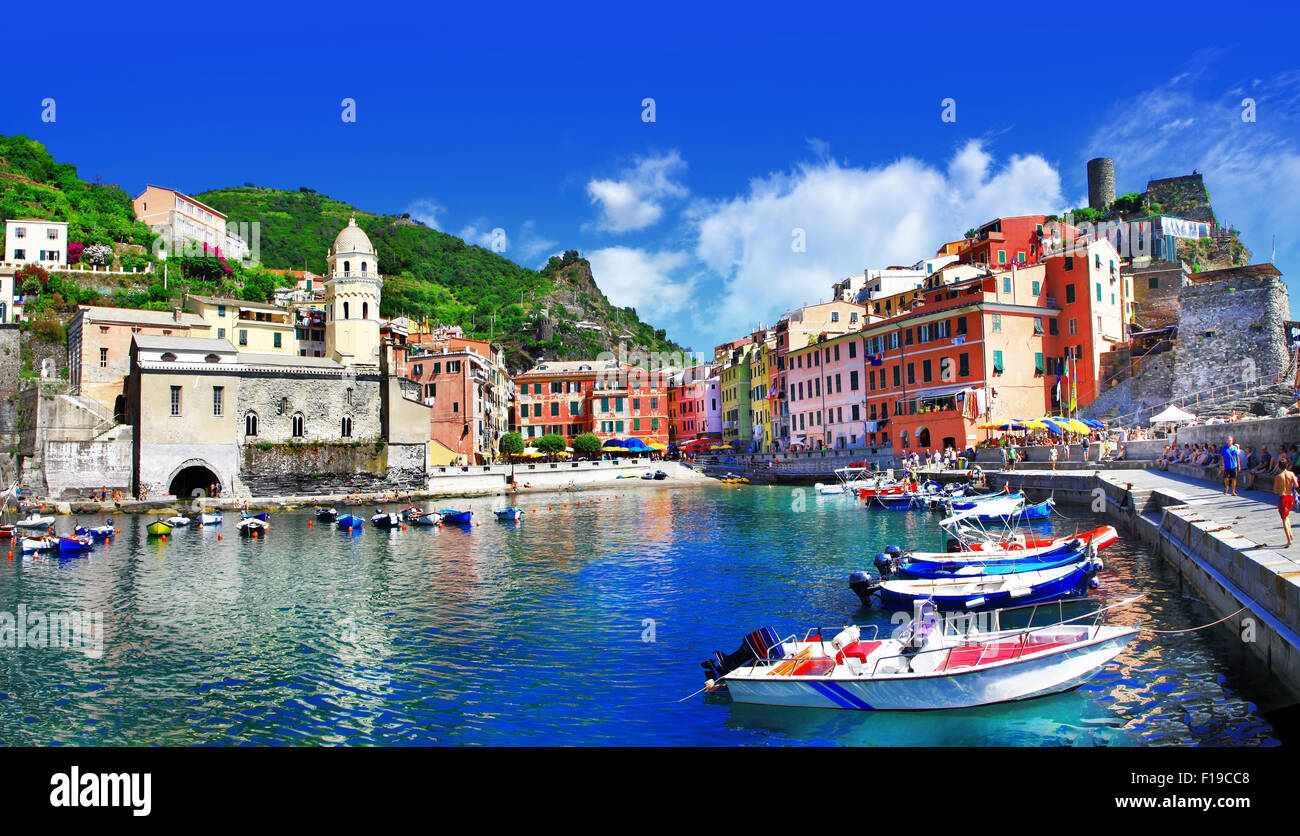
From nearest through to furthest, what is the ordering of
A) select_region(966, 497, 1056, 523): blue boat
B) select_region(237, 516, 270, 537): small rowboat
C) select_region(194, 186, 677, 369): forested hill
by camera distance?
1. select_region(966, 497, 1056, 523): blue boat
2. select_region(237, 516, 270, 537): small rowboat
3. select_region(194, 186, 677, 369): forested hill

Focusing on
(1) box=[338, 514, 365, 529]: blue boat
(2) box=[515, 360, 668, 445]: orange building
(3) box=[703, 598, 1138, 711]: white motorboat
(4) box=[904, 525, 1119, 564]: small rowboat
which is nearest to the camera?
(3) box=[703, 598, 1138, 711]: white motorboat

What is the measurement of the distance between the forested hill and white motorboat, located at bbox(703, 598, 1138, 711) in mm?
101157

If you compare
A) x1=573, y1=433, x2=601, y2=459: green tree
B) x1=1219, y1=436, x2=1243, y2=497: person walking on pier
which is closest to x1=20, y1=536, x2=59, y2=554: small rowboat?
x1=1219, y1=436, x2=1243, y2=497: person walking on pier

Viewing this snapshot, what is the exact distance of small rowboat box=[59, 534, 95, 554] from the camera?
34250 mm

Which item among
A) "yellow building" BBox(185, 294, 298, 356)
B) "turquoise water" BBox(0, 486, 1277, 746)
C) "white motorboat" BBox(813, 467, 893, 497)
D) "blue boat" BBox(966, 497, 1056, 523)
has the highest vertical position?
"yellow building" BBox(185, 294, 298, 356)

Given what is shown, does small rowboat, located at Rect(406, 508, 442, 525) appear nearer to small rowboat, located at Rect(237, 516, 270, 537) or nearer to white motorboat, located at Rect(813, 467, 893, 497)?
small rowboat, located at Rect(237, 516, 270, 537)

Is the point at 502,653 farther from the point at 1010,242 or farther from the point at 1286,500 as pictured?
the point at 1010,242

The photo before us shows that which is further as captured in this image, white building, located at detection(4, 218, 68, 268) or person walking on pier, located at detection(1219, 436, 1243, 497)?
white building, located at detection(4, 218, 68, 268)

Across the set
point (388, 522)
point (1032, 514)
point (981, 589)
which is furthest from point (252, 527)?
point (1032, 514)

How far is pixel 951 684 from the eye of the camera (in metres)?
12.2

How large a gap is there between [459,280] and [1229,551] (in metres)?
153

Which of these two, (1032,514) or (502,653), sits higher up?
(1032,514)

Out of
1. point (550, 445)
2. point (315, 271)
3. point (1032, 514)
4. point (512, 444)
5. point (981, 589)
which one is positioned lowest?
point (981, 589)
